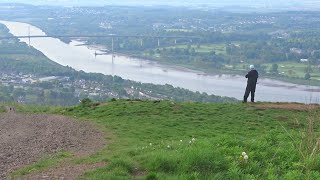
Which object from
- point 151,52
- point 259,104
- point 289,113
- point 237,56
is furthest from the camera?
point 151,52

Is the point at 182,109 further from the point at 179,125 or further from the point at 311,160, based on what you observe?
the point at 311,160

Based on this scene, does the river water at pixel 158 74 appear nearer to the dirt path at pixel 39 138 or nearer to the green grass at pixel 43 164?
the dirt path at pixel 39 138

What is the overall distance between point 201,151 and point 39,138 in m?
4.82

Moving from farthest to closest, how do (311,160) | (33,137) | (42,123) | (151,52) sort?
(151,52) → (42,123) → (33,137) → (311,160)

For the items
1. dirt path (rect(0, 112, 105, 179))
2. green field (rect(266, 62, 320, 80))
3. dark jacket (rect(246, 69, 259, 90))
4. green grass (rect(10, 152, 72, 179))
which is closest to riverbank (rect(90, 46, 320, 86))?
green field (rect(266, 62, 320, 80))

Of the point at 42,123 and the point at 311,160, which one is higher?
the point at 311,160

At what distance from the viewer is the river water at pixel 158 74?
33653mm

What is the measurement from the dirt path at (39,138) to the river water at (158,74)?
16.8 meters

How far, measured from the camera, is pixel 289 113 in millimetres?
16344

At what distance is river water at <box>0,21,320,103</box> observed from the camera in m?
33.7

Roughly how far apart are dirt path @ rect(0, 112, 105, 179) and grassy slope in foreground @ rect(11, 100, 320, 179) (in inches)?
22.5

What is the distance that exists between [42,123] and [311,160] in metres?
8.41

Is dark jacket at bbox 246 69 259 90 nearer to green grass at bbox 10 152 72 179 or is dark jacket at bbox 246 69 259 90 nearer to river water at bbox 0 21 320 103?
green grass at bbox 10 152 72 179

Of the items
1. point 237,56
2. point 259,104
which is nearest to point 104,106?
point 259,104
